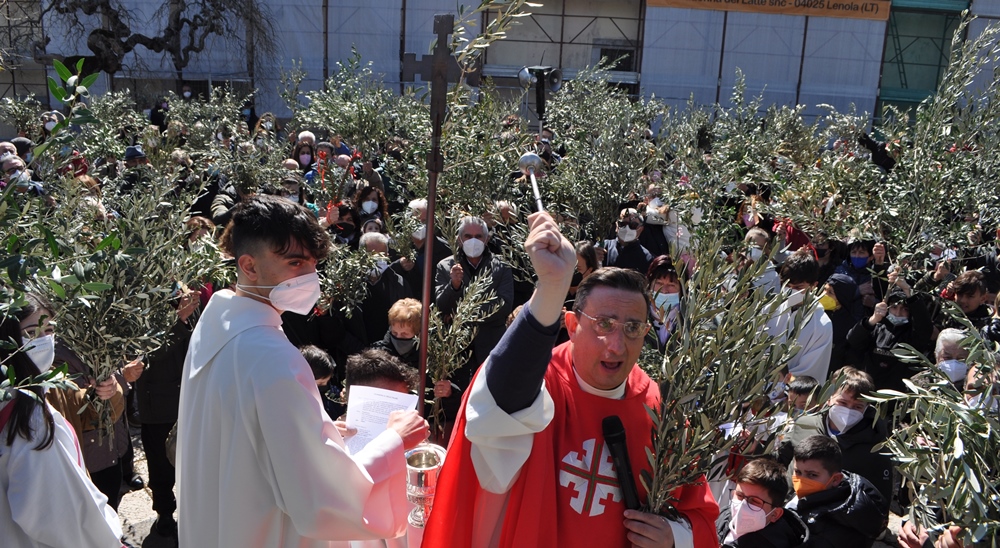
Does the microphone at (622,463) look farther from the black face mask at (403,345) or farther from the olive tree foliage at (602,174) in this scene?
the olive tree foliage at (602,174)

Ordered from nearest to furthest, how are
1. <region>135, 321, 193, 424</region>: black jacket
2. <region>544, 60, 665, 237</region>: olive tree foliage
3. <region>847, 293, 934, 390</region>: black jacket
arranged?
<region>135, 321, 193, 424</region>: black jacket, <region>847, 293, 934, 390</region>: black jacket, <region>544, 60, 665, 237</region>: olive tree foliage

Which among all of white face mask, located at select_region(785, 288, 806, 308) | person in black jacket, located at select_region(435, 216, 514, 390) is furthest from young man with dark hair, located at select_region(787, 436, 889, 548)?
person in black jacket, located at select_region(435, 216, 514, 390)

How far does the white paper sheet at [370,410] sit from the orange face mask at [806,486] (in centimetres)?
243

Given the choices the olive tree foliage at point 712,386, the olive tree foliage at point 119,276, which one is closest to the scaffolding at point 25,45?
the olive tree foliage at point 119,276

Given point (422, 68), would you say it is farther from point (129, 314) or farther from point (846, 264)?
point (846, 264)

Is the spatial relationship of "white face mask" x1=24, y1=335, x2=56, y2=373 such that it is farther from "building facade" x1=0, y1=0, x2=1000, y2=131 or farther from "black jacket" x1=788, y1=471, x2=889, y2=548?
"building facade" x1=0, y1=0, x2=1000, y2=131

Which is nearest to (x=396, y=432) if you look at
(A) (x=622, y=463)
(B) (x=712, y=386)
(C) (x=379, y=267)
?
(A) (x=622, y=463)

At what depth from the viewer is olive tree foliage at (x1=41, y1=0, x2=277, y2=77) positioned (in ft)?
83.4

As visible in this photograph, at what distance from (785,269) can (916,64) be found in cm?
2836

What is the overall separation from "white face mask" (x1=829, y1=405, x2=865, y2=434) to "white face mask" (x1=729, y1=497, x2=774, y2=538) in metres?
1.52

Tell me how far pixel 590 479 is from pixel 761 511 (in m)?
1.79

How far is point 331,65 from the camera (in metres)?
27.2

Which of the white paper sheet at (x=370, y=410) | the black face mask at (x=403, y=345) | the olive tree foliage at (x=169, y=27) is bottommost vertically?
the black face mask at (x=403, y=345)

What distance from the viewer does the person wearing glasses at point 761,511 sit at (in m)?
3.87
